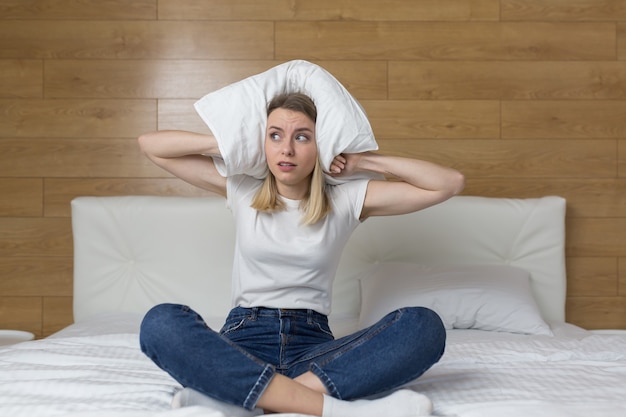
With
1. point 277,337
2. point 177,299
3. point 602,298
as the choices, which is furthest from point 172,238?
point 602,298

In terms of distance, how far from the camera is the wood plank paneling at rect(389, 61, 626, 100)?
3.03 meters

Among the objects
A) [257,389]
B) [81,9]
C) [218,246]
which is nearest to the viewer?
[257,389]

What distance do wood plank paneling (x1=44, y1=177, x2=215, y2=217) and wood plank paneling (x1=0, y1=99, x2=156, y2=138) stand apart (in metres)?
0.18

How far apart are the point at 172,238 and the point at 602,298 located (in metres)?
1.70

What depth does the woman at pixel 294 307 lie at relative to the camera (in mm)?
1502

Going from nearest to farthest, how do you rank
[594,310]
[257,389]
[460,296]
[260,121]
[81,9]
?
[257,389], [260,121], [460,296], [81,9], [594,310]

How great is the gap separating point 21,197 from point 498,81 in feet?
6.28

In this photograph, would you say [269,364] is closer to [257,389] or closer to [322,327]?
[257,389]

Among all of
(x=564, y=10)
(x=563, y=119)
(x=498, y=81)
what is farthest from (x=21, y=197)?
(x=564, y=10)

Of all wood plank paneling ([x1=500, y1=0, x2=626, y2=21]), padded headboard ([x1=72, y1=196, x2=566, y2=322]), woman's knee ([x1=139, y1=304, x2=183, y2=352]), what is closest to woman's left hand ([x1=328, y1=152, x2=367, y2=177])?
woman's knee ([x1=139, y1=304, x2=183, y2=352])

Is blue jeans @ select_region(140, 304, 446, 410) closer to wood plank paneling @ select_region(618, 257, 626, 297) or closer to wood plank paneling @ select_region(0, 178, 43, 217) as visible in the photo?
wood plank paneling @ select_region(0, 178, 43, 217)

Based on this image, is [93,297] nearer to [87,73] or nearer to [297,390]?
[87,73]

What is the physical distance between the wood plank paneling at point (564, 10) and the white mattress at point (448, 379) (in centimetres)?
137

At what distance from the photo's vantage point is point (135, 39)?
118 inches
